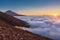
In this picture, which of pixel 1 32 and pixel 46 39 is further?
pixel 46 39

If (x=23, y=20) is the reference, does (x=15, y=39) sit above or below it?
below

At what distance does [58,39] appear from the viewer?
24.6 meters

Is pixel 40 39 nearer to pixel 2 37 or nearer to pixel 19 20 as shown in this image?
pixel 2 37

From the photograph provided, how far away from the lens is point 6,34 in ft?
67.2

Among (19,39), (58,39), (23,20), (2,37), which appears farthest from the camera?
(23,20)

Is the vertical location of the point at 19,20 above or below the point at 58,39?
above

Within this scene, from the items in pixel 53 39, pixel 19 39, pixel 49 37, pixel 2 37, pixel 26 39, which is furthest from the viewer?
pixel 49 37

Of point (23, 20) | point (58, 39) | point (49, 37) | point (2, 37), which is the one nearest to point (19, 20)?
point (23, 20)

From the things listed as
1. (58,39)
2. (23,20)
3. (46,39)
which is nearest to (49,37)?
(46,39)

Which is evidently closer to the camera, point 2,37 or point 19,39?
point 2,37

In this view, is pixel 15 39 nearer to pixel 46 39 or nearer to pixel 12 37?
pixel 12 37

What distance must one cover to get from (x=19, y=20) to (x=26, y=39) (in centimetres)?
4464

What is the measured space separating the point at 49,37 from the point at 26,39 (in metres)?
7.10

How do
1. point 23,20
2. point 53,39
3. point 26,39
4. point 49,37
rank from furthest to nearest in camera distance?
point 23,20
point 49,37
point 53,39
point 26,39
